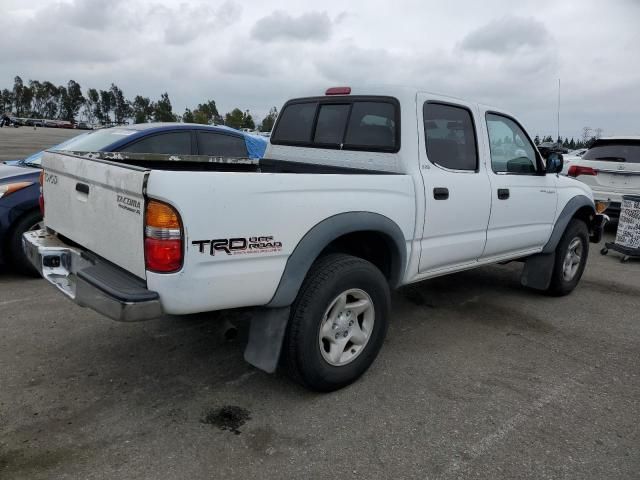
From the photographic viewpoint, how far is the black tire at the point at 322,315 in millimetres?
2998

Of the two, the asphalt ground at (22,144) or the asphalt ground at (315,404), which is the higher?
the asphalt ground at (22,144)

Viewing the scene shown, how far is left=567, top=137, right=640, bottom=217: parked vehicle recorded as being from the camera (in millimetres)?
8492

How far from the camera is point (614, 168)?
28.3 ft

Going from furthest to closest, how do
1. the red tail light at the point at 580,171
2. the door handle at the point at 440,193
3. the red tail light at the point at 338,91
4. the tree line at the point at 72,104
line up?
the tree line at the point at 72,104, the red tail light at the point at 580,171, the red tail light at the point at 338,91, the door handle at the point at 440,193

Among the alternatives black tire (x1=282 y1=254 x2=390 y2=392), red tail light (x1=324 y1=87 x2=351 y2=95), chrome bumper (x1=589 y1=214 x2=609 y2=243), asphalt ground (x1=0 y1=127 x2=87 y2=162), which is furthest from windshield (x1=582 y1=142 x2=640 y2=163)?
asphalt ground (x1=0 y1=127 x2=87 y2=162)

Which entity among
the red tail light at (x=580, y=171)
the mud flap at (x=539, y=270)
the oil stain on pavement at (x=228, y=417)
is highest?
the red tail light at (x=580, y=171)

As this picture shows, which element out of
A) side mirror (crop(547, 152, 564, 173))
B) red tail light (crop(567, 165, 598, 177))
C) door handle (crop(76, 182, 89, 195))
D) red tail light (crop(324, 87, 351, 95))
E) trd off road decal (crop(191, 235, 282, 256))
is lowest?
trd off road decal (crop(191, 235, 282, 256))

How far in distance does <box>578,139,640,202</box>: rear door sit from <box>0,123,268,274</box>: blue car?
222 inches

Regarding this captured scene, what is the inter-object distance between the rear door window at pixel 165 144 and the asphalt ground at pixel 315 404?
1.93m

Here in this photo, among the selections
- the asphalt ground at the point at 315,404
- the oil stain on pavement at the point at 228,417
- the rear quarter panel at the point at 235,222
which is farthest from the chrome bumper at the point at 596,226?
the oil stain on pavement at the point at 228,417

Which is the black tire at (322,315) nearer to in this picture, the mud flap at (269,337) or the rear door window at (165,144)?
the mud flap at (269,337)

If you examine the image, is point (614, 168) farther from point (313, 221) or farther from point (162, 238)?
point (162, 238)

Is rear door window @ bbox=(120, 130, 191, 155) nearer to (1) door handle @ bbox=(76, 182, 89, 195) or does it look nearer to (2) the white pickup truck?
(2) the white pickup truck

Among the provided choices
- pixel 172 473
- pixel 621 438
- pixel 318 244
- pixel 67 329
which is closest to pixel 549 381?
pixel 621 438
